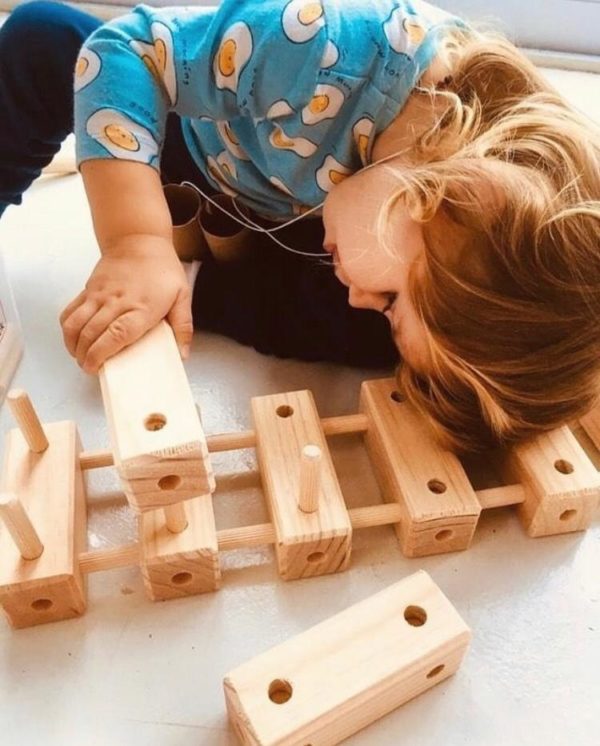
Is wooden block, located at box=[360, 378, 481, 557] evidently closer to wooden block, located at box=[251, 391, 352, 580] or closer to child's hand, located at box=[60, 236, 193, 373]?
wooden block, located at box=[251, 391, 352, 580]

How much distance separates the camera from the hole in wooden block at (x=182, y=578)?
2.06 ft

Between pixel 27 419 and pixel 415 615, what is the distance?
0.33 metres

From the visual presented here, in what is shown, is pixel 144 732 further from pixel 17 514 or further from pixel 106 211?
pixel 106 211

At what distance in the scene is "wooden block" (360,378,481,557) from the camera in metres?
0.65

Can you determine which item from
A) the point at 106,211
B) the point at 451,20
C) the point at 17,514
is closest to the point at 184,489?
the point at 17,514

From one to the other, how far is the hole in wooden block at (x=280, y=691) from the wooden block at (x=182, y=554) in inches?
4.3

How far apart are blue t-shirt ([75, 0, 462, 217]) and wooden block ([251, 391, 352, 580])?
0.64ft

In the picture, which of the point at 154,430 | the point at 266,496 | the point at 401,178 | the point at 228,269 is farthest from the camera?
the point at 228,269

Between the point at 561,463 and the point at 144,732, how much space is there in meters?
0.38

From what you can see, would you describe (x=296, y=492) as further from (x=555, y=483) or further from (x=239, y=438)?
(x=555, y=483)

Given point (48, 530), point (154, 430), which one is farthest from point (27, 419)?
point (154, 430)

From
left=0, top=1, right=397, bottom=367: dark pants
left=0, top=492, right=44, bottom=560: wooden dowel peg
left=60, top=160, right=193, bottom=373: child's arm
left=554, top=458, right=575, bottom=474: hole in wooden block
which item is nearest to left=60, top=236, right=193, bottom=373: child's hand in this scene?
left=60, top=160, right=193, bottom=373: child's arm

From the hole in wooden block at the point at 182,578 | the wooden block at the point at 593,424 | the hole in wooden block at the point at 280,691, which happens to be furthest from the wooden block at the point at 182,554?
the wooden block at the point at 593,424

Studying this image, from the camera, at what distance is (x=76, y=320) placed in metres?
0.60
